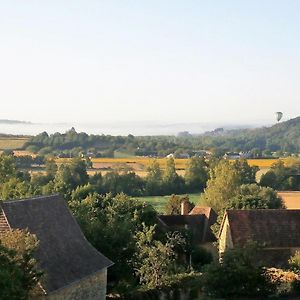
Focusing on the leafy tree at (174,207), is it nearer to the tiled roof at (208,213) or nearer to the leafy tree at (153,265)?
the tiled roof at (208,213)

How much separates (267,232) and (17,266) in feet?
83.3

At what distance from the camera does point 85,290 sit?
26.5 m

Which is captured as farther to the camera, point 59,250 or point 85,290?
point 85,290

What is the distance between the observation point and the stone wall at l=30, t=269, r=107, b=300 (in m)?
24.1

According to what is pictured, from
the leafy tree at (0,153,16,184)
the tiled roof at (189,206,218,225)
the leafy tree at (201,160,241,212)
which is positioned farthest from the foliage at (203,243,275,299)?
the leafy tree at (201,160,241,212)

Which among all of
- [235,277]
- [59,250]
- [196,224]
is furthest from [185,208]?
[59,250]

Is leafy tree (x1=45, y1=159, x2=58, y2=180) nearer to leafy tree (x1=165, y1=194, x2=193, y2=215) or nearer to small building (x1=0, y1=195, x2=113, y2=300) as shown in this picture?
leafy tree (x1=165, y1=194, x2=193, y2=215)

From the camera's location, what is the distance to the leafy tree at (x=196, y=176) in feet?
334

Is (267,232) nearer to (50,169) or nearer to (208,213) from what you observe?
(208,213)

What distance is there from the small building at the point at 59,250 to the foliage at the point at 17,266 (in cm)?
157

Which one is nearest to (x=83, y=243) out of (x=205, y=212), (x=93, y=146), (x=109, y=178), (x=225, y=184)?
(x=205, y=212)

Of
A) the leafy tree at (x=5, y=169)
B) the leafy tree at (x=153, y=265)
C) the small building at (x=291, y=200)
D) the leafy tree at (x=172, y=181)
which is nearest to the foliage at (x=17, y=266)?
the leafy tree at (x=153, y=265)

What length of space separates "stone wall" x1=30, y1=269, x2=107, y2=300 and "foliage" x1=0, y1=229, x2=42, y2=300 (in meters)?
1.77

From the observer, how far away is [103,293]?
28250 mm
